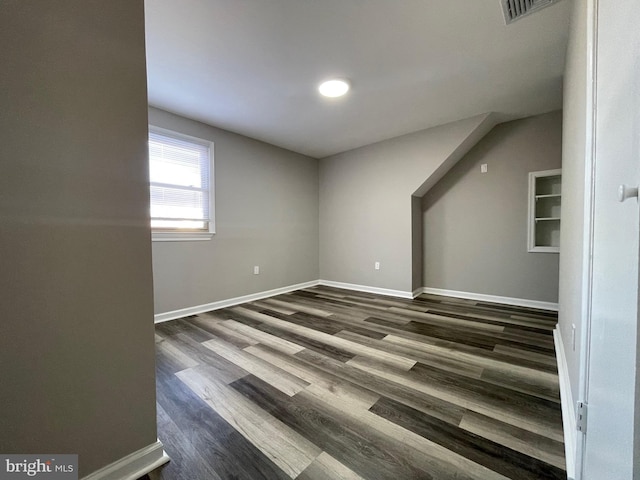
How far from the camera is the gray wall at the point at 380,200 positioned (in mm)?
3328

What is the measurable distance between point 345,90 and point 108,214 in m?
2.31

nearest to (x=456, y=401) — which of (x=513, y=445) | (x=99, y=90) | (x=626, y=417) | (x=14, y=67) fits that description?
(x=513, y=445)

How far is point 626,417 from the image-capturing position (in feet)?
1.71

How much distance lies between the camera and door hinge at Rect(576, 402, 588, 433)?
2.96 feet

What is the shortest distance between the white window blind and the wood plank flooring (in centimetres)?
125

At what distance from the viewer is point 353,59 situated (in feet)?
6.51

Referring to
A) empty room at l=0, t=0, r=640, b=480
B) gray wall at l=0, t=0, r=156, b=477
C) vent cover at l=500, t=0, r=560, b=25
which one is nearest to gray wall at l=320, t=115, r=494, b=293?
empty room at l=0, t=0, r=640, b=480

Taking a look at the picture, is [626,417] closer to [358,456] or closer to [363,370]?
[358,456]

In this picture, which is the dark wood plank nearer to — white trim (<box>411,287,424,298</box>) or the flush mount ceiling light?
white trim (<box>411,287,424,298</box>)

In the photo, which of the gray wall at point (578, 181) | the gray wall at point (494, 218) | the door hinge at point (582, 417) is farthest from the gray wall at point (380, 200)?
the door hinge at point (582, 417)

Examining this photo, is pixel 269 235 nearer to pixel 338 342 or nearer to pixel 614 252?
pixel 338 342

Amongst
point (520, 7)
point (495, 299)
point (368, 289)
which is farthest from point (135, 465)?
point (495, 299)

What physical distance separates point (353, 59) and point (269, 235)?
2.67m

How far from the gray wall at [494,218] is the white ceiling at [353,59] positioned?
1.30 feet
